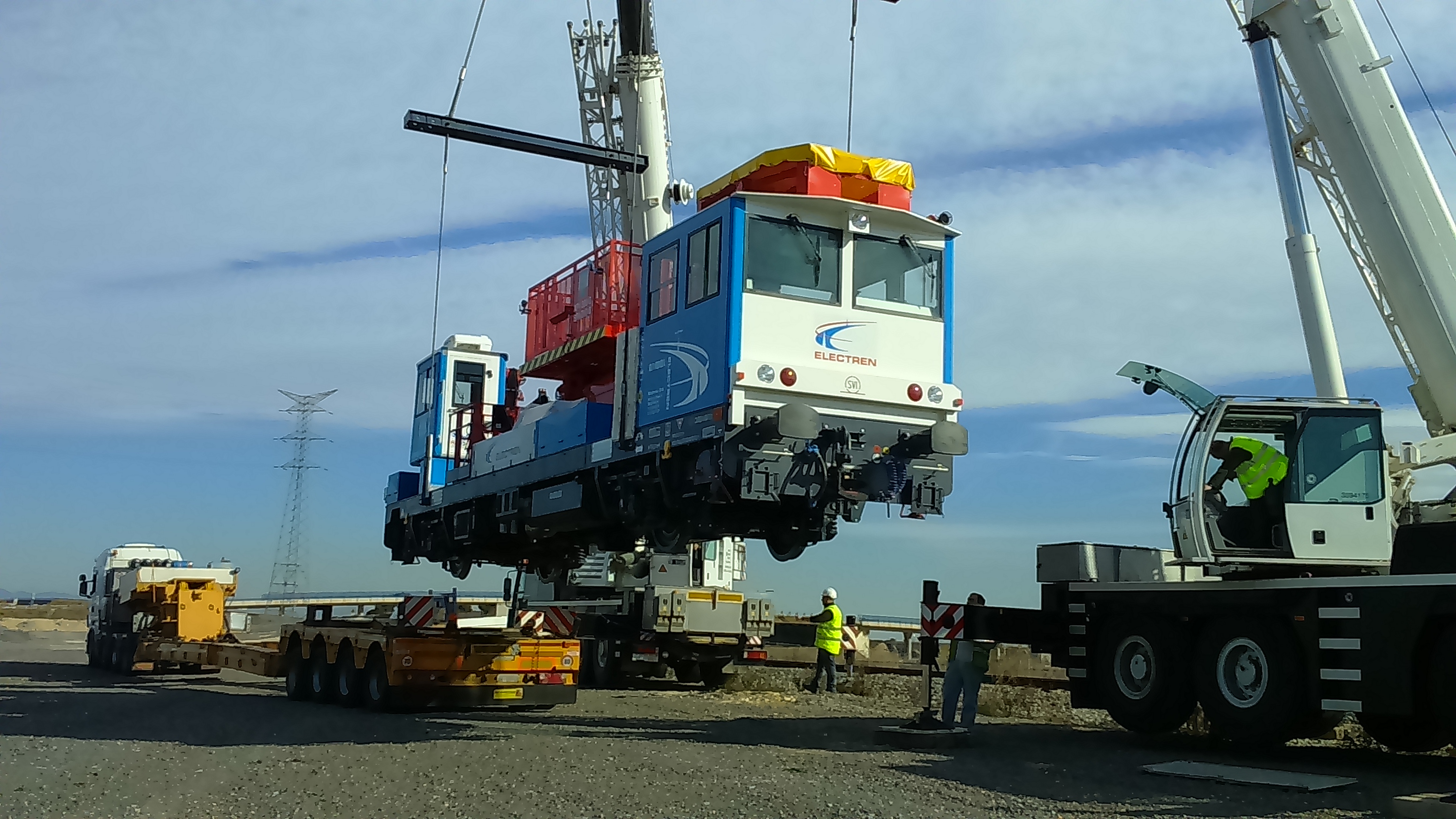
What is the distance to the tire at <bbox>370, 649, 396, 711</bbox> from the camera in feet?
49.2

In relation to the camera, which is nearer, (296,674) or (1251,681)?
(1251,681)

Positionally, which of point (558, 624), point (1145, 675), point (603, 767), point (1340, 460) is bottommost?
point (603, 767)

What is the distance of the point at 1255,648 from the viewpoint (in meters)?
11.4

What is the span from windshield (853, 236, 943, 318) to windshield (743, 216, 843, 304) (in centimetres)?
25

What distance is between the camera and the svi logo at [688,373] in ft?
36.8

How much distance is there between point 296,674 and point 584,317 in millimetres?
6939

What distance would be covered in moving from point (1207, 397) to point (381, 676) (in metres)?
9.52

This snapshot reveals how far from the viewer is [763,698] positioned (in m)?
18.2

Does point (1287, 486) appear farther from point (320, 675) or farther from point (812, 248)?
point (320, 675)

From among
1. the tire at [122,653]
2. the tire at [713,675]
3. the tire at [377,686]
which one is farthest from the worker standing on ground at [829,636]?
the tire at [122,653]

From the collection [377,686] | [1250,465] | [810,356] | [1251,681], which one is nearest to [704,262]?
[810,356]

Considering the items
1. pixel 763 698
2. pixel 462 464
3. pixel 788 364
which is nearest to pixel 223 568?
pixel 462 464

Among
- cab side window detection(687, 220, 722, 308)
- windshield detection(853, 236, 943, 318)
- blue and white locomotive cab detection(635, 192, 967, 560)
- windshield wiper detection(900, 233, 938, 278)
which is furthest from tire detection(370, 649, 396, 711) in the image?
windshield wiper detection(900, 233, 938, 278)

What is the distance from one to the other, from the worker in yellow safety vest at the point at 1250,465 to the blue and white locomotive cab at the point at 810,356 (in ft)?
8.88
